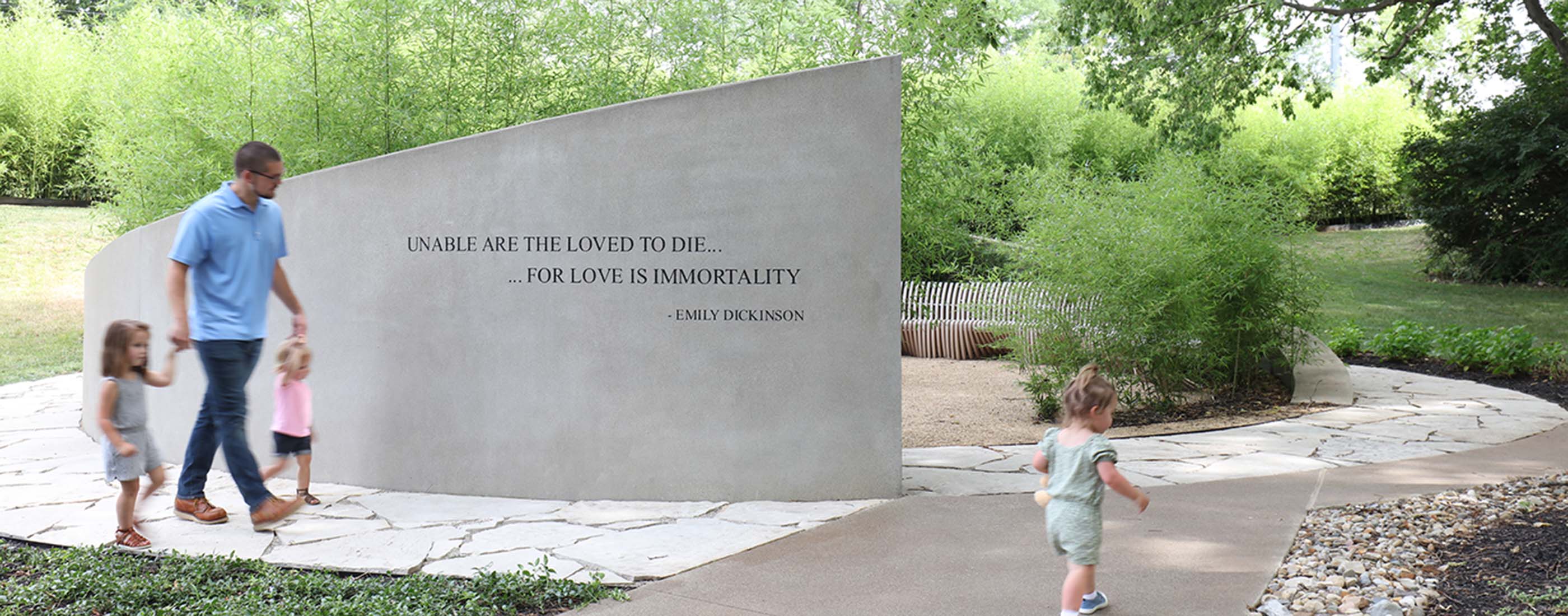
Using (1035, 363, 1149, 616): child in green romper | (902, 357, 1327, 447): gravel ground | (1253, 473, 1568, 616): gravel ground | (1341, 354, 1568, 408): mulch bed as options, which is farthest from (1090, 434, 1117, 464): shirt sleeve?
(1341, 354, 1568, 408): mulch bed

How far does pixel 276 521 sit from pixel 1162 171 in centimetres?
639

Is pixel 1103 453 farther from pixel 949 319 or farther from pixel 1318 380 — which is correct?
pixel 949 319

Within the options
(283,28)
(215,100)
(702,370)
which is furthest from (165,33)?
(702,370)

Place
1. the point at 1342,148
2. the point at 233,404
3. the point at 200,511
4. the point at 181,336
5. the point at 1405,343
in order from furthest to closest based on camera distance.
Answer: the point at 1342,148
the point at 1405,343
the point at 200,511
the point at 233,404
the point at 181,336

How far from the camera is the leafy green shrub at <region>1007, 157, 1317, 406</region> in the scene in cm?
701

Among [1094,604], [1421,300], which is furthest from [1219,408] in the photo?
[1421,300]

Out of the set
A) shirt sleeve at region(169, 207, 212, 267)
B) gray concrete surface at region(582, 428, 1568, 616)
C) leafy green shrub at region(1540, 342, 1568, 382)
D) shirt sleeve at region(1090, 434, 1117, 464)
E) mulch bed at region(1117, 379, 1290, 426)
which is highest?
shirt sleeve at region(169, 207, 212, 267)

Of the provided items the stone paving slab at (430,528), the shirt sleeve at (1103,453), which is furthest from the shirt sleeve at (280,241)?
the shirt sleeve at (1103,453)

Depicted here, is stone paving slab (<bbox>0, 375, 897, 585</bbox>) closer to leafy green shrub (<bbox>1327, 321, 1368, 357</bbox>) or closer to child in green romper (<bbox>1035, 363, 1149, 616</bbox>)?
child in green romper (<bbox>1035, 363, 1149, 616</bbox>)

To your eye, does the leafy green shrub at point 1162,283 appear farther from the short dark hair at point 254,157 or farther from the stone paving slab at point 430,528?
the short dark hair at point 254,157

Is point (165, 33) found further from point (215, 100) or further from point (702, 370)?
point (702, 370)

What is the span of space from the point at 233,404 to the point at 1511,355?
374 inches

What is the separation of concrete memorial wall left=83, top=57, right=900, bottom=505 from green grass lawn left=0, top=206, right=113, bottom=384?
7.51m

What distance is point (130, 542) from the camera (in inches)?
156
